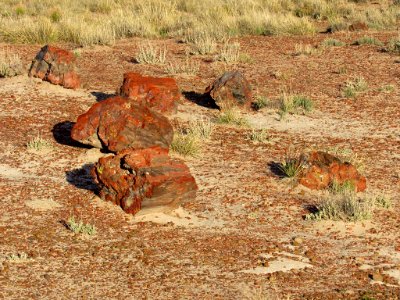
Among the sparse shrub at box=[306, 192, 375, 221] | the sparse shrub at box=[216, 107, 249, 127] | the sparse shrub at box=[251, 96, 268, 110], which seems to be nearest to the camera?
the sparse shrub at box=[306, 192, 375, 221]

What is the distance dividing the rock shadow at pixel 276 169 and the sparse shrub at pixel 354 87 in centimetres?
408

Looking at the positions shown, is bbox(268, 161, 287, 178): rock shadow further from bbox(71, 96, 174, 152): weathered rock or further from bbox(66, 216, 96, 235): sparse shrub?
bbox(66, 216, 96, 235): sparse shrub

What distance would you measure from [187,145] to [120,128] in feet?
3.40

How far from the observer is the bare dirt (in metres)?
8.62

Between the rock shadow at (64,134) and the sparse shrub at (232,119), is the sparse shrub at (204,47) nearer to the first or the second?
the sparse shrub at (232,119)

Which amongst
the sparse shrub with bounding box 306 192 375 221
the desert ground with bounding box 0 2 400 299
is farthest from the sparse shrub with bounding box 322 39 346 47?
the sparse shrub with bounding box 306 192 375 221

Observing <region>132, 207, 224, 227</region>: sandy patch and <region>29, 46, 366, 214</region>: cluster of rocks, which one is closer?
<region>132, 207, 224, 227</region>: sandy patch

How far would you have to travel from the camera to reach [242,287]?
8508 millimetres

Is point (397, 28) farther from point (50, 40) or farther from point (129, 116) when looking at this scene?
point (129, 116)

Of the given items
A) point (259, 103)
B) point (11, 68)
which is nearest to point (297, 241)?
point (259, 103)

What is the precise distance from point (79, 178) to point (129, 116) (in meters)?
1.25

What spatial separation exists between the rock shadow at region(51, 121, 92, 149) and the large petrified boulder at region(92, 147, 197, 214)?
6.92ft

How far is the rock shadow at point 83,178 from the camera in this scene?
37.4 feet

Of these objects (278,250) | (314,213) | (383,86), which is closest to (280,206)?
(314,213)
